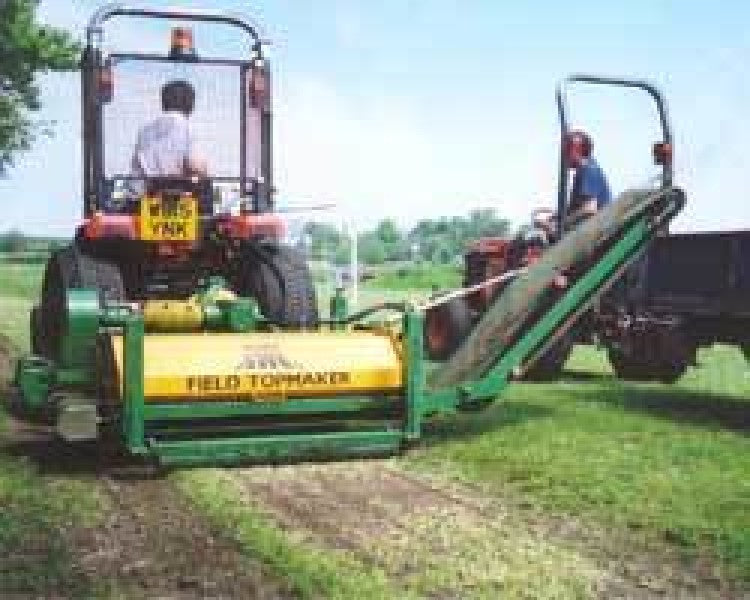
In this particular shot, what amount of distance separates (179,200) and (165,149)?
1.79ft

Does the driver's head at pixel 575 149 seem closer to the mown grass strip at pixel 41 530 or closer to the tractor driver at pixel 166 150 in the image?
the tractor driver at pixel 166 150

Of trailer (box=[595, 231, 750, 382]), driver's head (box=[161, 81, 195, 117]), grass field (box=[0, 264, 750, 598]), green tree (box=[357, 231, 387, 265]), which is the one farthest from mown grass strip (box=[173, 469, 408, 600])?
green tree (box=[357, 231, 387, 265])

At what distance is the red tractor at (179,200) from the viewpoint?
31.0 ft

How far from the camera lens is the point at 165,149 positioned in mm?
9836

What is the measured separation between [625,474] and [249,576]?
282 cm

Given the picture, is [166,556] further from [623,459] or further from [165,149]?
[165,149]

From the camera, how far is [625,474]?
304 inches

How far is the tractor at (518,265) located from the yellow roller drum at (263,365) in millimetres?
3136

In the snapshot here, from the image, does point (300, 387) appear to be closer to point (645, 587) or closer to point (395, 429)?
point (395, 429)

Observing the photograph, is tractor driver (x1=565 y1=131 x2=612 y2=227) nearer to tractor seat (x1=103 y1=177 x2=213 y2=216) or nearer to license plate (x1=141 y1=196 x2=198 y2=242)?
tractor seat (x1=103 y1=177 x2=213 y2=216)

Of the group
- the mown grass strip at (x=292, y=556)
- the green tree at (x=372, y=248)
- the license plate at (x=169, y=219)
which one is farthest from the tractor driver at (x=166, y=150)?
the green tree at (x=372, y=248)

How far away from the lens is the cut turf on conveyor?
29.9 ft

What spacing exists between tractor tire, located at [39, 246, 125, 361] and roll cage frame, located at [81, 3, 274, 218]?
18.8 inches

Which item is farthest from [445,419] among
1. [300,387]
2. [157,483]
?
[157,483]
